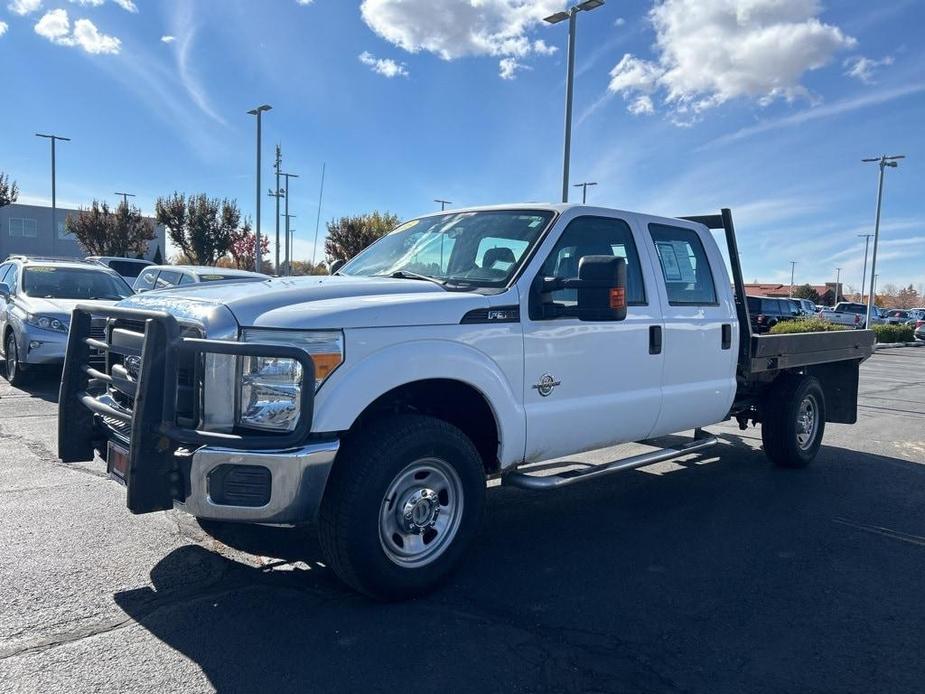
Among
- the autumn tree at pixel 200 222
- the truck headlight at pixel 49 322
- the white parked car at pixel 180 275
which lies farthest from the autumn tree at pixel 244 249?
the truck headlight at pixel 49 322

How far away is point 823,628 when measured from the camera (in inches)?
138

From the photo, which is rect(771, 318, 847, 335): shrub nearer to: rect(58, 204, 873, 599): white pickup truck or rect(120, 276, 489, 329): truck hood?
rect(58, 204, 873, 599): white pickup truck

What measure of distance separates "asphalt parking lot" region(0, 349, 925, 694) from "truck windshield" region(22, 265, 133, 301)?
16.5 feet

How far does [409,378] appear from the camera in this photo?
3.51m

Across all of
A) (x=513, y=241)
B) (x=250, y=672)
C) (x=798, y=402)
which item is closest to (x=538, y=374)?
(x=513, y=241)

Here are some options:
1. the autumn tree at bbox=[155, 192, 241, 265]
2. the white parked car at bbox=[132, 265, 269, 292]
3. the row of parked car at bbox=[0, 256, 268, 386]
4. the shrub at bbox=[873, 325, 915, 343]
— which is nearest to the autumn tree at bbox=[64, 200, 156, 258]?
the autumn tree at bbox=[155, 192, 241, 265]

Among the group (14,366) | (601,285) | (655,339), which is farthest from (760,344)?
(14,366)

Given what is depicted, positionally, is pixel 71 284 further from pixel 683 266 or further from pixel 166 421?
pixel 683 266

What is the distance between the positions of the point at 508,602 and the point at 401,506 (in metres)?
0.72

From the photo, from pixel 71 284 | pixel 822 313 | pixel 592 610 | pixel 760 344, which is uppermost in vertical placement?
pixel 71 284

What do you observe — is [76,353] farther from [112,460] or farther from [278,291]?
[278,291]

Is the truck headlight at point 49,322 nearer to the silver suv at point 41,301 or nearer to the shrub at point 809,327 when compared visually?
the silver suv at point 41,301

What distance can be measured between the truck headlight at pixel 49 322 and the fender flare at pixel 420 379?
7.09 metres

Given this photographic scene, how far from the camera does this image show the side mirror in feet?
12.5
